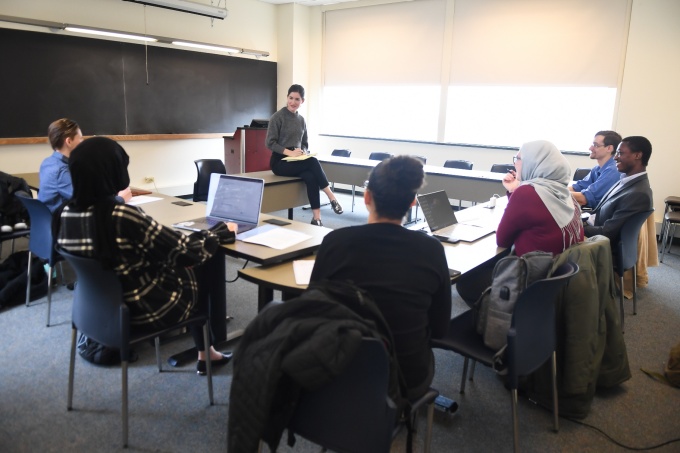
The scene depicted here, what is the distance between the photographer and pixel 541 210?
2.34 meters

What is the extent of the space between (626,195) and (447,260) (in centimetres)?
175

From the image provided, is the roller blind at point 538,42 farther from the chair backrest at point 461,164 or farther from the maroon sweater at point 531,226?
the maroon sweater at point 531,226

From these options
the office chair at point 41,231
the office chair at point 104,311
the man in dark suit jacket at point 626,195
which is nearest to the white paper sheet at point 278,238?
the office chair at point 104,311

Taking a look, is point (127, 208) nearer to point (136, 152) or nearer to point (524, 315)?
point (524, 315)

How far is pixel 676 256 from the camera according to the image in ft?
16.6

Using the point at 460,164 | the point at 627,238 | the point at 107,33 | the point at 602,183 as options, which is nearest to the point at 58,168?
the point at 107,33

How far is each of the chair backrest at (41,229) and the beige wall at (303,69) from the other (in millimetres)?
2843

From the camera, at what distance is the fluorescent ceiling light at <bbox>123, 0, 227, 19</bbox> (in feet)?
18.3

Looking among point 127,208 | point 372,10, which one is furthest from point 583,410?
point 372,10

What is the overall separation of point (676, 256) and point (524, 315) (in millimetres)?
4321

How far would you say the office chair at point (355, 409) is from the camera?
1217mm

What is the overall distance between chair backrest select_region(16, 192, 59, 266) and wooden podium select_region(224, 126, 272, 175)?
338 cm

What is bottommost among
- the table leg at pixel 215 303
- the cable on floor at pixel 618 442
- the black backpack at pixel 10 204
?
the cable on floor at pixel 618 442

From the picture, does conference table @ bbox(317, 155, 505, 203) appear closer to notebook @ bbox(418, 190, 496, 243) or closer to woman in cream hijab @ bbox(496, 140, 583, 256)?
notebook @ bbox(418, 190, 496, 243)
